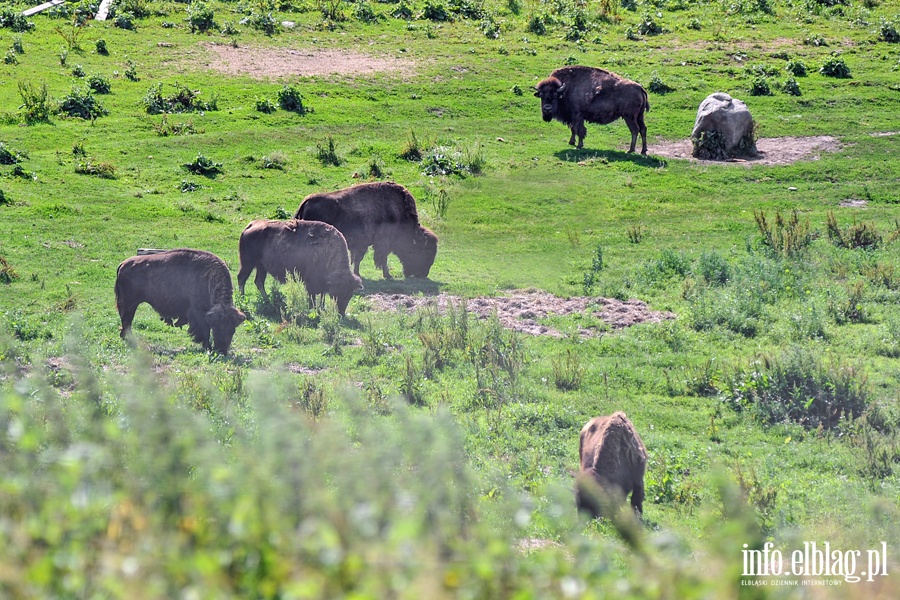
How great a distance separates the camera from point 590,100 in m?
31.6

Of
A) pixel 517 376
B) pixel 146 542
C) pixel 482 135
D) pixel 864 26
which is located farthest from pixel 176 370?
pixel 864 26

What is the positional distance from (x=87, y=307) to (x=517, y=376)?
25.7ft

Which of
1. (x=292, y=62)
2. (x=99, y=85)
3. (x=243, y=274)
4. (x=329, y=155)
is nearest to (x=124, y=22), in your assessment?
(x=292, y=62)

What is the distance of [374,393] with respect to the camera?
13492 millimetres

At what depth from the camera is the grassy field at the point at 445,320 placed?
4.62 meters

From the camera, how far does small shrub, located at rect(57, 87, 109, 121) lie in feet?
100

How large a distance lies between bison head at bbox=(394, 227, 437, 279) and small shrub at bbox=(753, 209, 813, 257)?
753 centimetres

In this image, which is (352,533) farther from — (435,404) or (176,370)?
(176,370)

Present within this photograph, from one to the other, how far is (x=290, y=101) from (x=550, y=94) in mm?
8741

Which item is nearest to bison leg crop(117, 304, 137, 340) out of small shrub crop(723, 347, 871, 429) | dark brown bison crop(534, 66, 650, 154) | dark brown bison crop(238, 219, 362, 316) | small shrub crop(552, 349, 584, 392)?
dark brown bison crop(238, 219, 362, 316)

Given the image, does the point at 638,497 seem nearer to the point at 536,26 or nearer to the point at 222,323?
the point at 222,323

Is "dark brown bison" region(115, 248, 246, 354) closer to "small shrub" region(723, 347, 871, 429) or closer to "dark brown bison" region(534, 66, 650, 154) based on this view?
"small shrub" region(723, 347, 871, 429)

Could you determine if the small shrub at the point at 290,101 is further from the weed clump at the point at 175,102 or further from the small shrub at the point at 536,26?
the small shrub at the point at 536,26

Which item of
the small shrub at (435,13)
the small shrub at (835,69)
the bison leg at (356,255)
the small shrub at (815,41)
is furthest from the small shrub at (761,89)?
the bison leg at (356,255)
